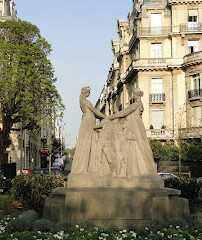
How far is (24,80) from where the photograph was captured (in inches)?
1033

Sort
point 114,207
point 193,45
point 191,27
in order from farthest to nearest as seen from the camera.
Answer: point 193,45 → point 191,27 → point 114,207

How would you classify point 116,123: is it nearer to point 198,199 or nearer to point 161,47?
point 198,199

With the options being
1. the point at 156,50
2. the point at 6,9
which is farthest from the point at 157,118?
the point at 6,9

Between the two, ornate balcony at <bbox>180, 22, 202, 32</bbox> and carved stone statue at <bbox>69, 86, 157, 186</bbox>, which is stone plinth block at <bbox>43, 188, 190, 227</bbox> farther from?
ornate balcony at <bbox>180, 22, 202, 32</bbox>

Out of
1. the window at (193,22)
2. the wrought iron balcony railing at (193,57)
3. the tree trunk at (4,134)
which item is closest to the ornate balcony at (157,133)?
the wrought iron balcony railing at (193,57)

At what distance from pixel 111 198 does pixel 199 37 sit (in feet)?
110

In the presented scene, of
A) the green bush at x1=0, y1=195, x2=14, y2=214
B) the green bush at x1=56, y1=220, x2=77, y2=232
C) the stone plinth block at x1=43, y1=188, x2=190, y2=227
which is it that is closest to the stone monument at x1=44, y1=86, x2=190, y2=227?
the stone plinth block at x1=43, y1=188, x2=190, y2=227

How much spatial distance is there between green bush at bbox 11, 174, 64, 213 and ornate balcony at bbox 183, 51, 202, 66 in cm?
2713

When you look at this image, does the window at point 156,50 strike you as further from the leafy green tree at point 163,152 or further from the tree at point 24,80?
the tree at point 24,80

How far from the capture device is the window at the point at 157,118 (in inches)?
1548

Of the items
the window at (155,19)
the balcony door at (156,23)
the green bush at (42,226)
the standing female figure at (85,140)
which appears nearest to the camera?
the green bush at (42,226)

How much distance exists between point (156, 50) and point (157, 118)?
24.8ft

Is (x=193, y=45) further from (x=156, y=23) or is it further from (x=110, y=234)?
(x=110, y=234)

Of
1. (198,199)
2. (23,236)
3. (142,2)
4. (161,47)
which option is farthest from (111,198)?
(142,2)
